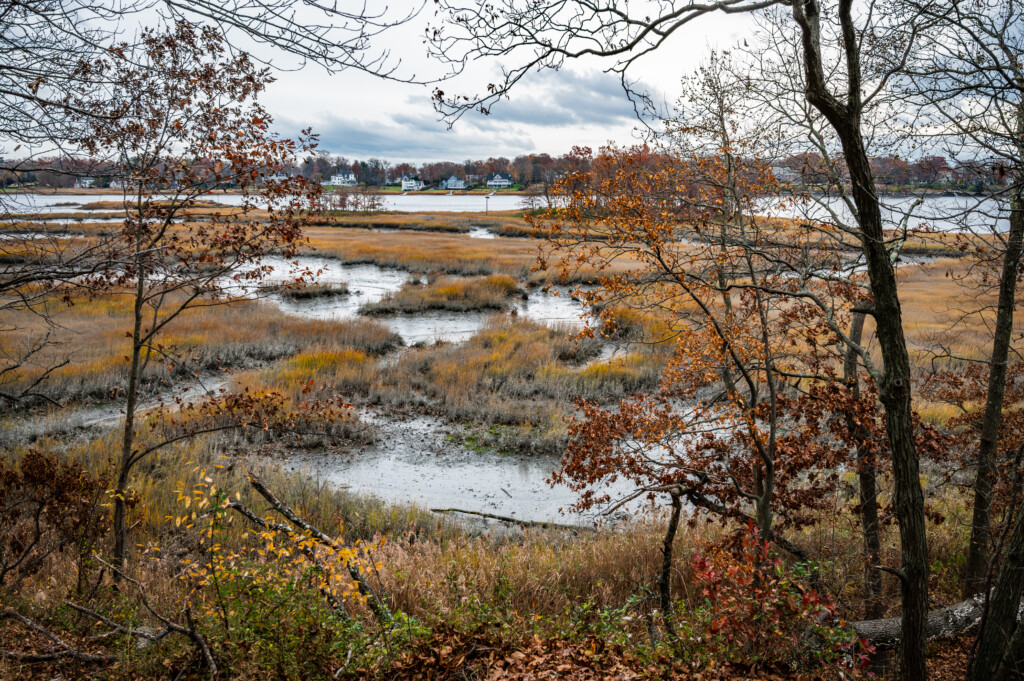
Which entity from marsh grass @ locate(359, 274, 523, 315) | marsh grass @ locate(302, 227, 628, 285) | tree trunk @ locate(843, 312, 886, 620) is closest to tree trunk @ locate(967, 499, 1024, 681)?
tree trunk @ locate(843, 312, 886, 620)

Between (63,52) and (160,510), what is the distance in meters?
7.37

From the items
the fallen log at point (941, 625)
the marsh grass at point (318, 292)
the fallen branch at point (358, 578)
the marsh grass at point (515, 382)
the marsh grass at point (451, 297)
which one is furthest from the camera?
the marsh grass at point (318, 292)

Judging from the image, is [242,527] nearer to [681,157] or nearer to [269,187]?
[269,187]

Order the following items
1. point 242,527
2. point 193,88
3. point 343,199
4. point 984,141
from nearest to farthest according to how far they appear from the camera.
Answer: point 984,141 < point 193,88 < point 242,527 < point 343,199

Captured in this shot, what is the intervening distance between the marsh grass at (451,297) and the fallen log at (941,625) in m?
23.2

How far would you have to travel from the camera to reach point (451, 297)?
29.9m

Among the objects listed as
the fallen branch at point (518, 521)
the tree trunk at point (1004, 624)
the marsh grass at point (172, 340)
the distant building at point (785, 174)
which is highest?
the distant building at point (785, 174)

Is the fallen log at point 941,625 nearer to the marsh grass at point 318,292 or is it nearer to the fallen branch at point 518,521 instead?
the fallen branch at point 518,521

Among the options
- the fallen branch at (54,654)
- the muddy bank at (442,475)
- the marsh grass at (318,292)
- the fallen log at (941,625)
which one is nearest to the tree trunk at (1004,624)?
the fallen log at (941,625)

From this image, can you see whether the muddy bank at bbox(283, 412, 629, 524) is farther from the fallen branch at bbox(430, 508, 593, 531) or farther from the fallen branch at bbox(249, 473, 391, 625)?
the fallen branch at bbox(249, 473, 391, 625)

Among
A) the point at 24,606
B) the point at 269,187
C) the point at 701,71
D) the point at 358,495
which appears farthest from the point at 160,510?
the point at 701,71

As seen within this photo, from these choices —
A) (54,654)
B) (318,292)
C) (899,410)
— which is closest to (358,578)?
(54,654)

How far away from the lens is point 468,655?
453 cm

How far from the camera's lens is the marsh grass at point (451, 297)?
27906 mm
